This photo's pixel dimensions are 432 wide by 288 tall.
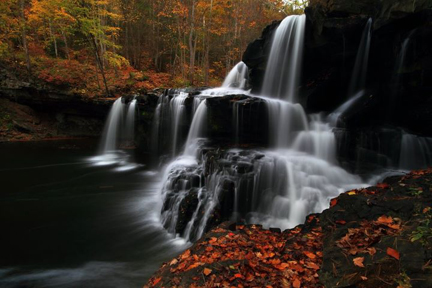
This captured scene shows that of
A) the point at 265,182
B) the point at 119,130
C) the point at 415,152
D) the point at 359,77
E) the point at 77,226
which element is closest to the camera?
the point at 77,226

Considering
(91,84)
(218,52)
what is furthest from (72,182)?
(218,52)

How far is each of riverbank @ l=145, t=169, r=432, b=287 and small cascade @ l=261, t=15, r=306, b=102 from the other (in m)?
7.55

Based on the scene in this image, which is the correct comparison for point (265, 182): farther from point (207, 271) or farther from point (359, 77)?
point (359, 77)

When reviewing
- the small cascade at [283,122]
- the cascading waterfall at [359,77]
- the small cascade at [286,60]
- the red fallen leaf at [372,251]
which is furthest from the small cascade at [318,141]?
the red fallen leaf at [372,251]

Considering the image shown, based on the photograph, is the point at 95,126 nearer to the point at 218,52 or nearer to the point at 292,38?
the point at 292,38

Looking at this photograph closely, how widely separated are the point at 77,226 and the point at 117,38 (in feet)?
70.3

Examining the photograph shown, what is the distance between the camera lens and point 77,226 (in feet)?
21.3

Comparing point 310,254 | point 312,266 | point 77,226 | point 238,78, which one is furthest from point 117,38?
point 312,266

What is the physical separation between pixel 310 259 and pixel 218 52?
94.1 ft

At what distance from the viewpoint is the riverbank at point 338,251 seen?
241 cm

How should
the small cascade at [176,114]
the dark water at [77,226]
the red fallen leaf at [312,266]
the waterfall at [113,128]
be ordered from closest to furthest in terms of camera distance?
the red fallen leaf at [312,266], the dark water at [77,226], the small cascade at [176,114], the waterfall at [113,128]

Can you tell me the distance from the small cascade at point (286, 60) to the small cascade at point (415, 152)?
4832mm

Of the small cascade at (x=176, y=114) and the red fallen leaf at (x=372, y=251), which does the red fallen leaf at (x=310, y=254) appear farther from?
the small cascade at (x=176, y=114)

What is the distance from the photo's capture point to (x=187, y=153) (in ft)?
34.6
